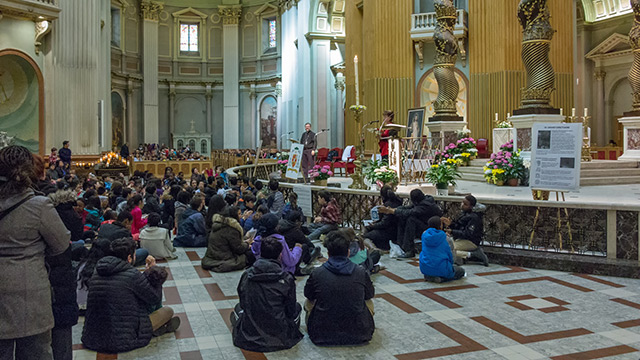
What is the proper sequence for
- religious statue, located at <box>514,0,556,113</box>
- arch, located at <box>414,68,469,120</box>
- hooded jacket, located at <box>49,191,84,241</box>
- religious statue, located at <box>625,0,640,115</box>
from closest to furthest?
hooded jacket, located at <box>49,191,84,241</box>, religious statue, located at <box>514,0,556,113</box>, religious statue, located at <box>625,0,640,115</box>, arch, located at <box>414,68,469,120</box>

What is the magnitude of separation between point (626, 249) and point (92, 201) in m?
8.37

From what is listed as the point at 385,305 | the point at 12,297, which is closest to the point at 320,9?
the point at 385,305

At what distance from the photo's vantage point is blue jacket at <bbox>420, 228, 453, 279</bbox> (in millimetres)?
6910

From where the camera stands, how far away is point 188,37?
4047 centimetres

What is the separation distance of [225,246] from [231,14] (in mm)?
34939

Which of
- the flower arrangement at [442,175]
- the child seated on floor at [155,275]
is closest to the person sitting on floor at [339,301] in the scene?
the child seated on floor at [155,275]

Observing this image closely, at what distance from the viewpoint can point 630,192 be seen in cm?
1148

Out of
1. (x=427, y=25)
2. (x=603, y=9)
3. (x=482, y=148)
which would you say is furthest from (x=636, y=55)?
(x=603, y=9)

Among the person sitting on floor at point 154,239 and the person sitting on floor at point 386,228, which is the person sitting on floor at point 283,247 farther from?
the person sitting on floor at point 386,228

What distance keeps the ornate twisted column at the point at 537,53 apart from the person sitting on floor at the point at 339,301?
948 centimetres

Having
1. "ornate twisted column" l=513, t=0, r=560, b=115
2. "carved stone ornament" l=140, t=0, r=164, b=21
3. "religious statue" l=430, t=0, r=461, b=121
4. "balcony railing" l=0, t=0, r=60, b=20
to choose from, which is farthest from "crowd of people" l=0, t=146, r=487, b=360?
"carved stone ornament" l=140, t=0, r=164, b=21

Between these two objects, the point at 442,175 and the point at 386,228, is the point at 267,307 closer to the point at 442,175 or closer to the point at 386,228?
the point at 386,228

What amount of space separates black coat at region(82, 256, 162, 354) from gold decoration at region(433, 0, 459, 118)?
12.8 metres

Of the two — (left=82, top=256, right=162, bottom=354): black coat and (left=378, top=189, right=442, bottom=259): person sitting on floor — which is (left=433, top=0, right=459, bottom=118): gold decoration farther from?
(left=82, top=256, right=162, bottom=354): black coat
